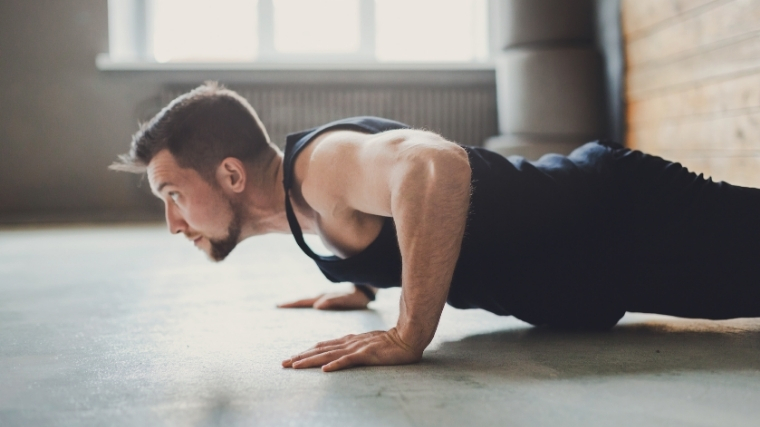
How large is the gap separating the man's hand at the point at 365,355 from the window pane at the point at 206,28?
4.22m

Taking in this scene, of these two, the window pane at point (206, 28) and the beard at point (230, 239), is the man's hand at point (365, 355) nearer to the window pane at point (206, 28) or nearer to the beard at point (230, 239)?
the beard at point (230, 239)

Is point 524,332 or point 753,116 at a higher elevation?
point 753,116

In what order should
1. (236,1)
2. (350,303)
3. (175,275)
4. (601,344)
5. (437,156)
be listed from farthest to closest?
(236,1) → (175,275) → (350,303) → (601,344) → (437,156)

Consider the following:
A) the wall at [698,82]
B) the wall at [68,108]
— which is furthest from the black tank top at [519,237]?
the wall at [68,108]

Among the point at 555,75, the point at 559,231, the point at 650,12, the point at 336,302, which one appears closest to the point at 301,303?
the point at 336,302

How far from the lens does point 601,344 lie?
1.23 m

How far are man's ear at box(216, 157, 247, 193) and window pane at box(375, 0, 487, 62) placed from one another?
12.7 feet

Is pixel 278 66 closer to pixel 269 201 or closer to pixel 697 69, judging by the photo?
pixel 697 69

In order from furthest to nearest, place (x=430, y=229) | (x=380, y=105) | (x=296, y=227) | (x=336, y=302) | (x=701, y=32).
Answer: (x=380, y=105) < (x=701, y=32) < (x=336, y=302) < (x=296, y=227) < (x=430, y=229)

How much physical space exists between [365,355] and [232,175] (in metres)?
0.52

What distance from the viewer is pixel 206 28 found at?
499 centimetres

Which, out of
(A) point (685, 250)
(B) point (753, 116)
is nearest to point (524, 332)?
(A) point (685, 250)

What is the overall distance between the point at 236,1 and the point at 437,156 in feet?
14.4

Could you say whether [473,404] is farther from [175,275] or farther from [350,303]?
[175,275]
